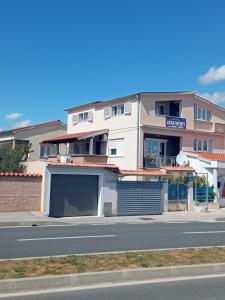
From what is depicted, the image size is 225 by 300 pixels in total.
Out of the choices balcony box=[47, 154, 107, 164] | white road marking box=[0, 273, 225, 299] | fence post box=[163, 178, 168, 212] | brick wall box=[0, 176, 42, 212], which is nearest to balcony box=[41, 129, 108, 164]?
balcony box=[47, 154, 107, 164]

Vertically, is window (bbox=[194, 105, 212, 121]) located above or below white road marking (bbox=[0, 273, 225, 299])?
above

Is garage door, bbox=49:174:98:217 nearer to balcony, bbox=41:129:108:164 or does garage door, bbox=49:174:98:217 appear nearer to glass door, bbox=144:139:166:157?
balcony, bbox=41:129:108:164

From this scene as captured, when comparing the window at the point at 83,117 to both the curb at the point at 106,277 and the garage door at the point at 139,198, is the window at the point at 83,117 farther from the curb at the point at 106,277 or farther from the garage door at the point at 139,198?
the curb at the point at 106,277

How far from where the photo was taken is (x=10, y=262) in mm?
8430

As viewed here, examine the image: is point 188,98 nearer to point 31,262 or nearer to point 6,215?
point 6,215

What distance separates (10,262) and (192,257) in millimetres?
3681

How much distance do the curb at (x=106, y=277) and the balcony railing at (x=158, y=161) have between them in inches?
1091

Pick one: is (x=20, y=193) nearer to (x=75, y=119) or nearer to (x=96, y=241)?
(x=96, y=241)

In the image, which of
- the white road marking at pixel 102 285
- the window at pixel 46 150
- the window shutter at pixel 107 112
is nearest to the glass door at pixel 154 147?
the window shutter at pixel 107 112

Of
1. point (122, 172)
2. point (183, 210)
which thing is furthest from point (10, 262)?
point (183, 210)

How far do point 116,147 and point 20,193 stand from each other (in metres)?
15.1

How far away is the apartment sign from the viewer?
37.1 metres

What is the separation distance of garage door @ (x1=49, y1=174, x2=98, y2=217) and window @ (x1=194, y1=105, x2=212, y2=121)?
1775 centimetres

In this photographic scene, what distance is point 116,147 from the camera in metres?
37.3
